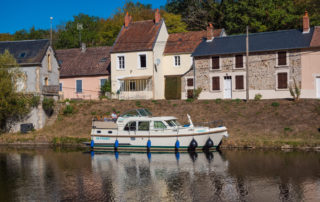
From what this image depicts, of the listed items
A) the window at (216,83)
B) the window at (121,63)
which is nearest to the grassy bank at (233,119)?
the window at (216,83)

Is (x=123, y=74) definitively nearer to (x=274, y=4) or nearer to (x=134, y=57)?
(x=134, y=57)

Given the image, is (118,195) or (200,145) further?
(200,145)

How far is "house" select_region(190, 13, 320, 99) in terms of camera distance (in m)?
37.7

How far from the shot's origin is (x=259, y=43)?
40.8 metres

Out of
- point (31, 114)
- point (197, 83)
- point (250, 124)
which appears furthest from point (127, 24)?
point (250, 124)

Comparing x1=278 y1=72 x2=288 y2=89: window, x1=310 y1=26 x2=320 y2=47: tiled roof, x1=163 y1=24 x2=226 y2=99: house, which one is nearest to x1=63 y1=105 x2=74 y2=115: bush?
x1=163 y1=24 x2=226 y2=99: house

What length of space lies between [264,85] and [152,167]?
19.3m

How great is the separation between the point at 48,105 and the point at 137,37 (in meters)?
13.5

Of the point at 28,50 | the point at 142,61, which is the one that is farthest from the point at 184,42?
the point at 28,50

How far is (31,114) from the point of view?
131 ft

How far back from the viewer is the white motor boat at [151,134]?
92.3 ft

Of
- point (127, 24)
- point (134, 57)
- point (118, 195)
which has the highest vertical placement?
point (127, 24)

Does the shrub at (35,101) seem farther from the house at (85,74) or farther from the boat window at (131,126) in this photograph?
the boat window at (131,126)

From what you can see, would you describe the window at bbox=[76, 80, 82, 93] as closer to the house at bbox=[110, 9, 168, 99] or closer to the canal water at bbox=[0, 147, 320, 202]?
the house at bbox=[110, 9, 168, 99]
